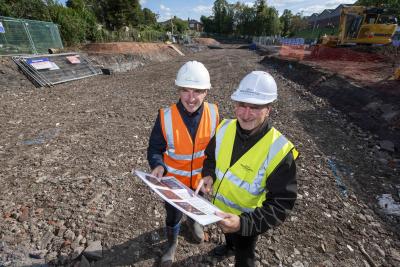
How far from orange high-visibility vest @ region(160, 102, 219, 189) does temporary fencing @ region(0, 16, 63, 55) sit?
15.0 metres

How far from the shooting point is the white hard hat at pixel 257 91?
6.38ft

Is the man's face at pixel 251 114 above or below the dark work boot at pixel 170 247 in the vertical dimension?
above

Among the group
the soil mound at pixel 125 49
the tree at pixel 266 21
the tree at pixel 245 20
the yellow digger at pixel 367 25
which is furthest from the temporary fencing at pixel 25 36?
the tree at pixel 245 20

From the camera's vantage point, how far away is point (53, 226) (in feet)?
12.1

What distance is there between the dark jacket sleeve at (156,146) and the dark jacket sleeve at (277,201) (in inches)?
47.2

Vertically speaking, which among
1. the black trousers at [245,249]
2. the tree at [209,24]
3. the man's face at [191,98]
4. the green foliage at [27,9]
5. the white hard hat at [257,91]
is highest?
the green foliage at [27,9]

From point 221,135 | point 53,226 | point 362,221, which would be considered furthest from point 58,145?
point 362,221

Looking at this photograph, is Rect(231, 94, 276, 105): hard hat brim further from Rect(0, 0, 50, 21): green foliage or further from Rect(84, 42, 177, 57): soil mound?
Rect(0, 0, 50, 21): green foliage

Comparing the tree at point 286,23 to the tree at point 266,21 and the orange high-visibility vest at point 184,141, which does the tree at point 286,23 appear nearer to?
the tree at point 266,21

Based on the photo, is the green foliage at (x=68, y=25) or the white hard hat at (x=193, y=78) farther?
the green foliage at (x=68, y=25)

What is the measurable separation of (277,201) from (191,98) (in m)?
1.30

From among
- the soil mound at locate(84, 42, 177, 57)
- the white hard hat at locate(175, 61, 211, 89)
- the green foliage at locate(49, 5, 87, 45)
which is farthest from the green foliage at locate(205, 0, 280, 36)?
the white hard hat at locate(175, 61, 211, 89)

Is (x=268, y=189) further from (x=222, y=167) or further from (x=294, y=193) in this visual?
(x=222, y=167)

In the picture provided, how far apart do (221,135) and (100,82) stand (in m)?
13.5
